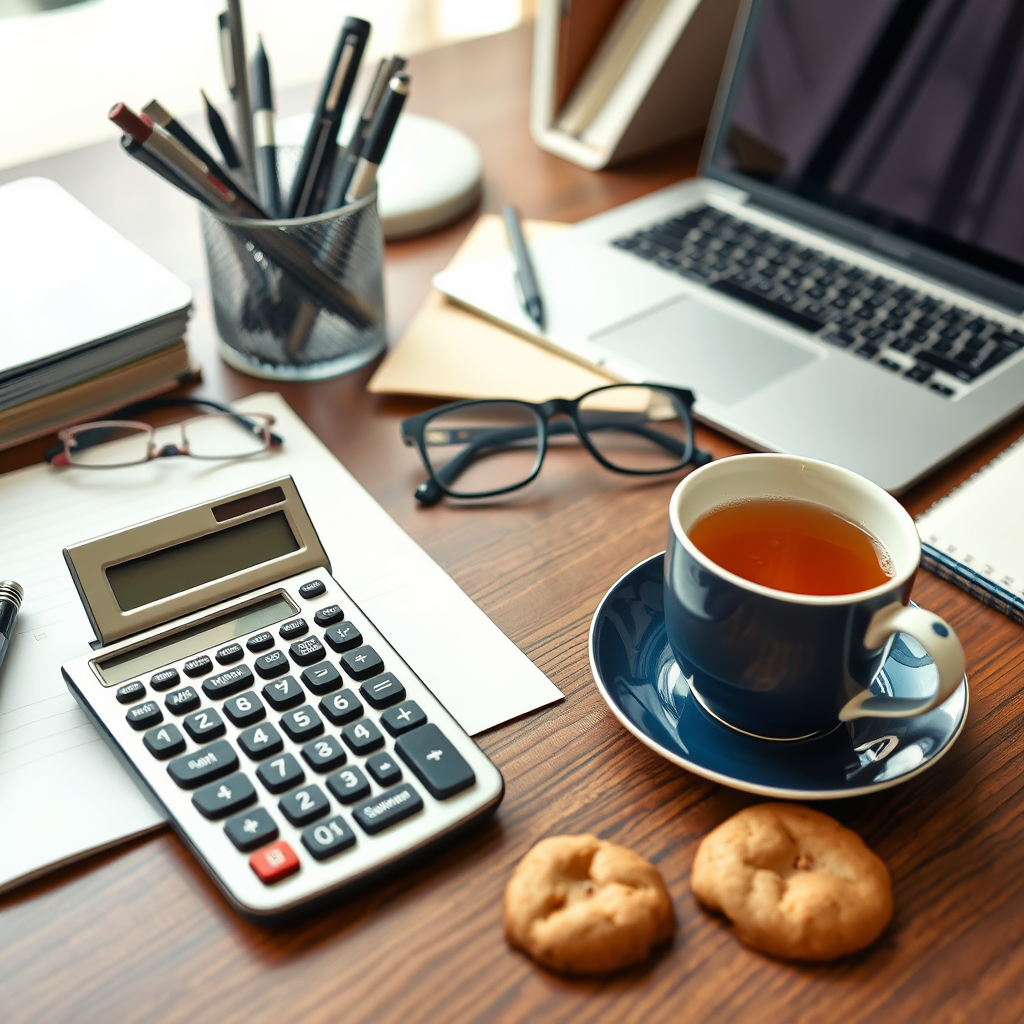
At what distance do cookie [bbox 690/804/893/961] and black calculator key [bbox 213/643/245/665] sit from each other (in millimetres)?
234

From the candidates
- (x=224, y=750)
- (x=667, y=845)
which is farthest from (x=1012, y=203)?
(x=224, y=750)

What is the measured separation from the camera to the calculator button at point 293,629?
0.51 meters

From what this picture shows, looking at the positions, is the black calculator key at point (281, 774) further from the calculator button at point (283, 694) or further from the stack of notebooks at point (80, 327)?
the stack of notebooks at point (80, 327)

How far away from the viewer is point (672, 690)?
0.52m

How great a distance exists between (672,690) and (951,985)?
17 cm

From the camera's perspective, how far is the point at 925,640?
43 centimetres

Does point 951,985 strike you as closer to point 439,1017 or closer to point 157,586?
point 439,1017

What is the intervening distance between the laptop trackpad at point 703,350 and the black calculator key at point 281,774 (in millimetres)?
410

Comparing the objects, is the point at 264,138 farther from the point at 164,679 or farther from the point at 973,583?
the point at 973,583

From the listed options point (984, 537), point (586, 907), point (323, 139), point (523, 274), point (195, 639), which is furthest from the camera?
point (523, 274)

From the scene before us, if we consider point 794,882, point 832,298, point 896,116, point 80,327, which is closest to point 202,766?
point 794,882

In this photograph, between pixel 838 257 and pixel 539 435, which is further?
pixel 838 257

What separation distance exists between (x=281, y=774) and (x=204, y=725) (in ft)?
0.15

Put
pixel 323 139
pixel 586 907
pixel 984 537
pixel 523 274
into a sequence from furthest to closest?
1. pixel 523 274
2. pixel 323 139
3. pixel 984 537
4. pixel 586 907
